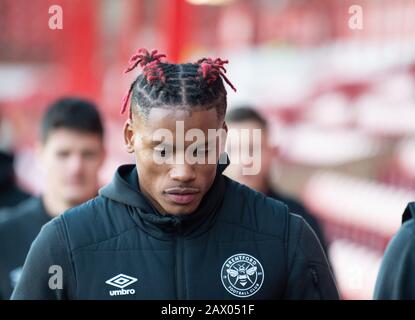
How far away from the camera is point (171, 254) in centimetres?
312

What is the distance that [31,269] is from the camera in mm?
3133

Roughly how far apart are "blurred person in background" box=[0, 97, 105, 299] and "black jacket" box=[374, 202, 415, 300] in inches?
75.3

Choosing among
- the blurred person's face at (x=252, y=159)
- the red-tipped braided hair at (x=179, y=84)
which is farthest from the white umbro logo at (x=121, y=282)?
the blurred person's face at (x=252, y=159)

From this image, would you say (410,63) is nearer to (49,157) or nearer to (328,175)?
(328,175)

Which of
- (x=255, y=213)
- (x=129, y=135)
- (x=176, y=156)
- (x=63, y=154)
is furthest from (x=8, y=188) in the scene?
(x=176, y=156)

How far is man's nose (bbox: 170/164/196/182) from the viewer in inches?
119

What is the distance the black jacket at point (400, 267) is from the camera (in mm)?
3406

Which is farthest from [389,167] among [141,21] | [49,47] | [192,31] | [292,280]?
[292,280]

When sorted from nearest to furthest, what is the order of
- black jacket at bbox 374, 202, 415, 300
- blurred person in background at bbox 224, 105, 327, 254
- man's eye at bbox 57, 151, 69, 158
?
black jacket at bbox 374, 202, 415, 300
man's eye at bbox 57, 151, 69, 158
blurred person in background at bbox 224, 105, 327, 254

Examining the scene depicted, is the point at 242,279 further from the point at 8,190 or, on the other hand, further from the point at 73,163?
the point at 8,190

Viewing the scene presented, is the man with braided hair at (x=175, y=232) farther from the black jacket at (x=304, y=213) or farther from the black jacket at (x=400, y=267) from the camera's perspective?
the black jacket at (x=304, y=213)

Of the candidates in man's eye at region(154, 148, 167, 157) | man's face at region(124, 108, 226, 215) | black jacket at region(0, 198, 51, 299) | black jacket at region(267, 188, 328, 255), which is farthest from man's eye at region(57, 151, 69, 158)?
man's eye at region(154, 148, 167, 157)

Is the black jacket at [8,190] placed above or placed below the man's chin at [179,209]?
below

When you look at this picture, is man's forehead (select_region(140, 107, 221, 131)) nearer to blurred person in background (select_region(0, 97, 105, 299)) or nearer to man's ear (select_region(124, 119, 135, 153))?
man's ear (select_region(124, 119, 135, 153))
